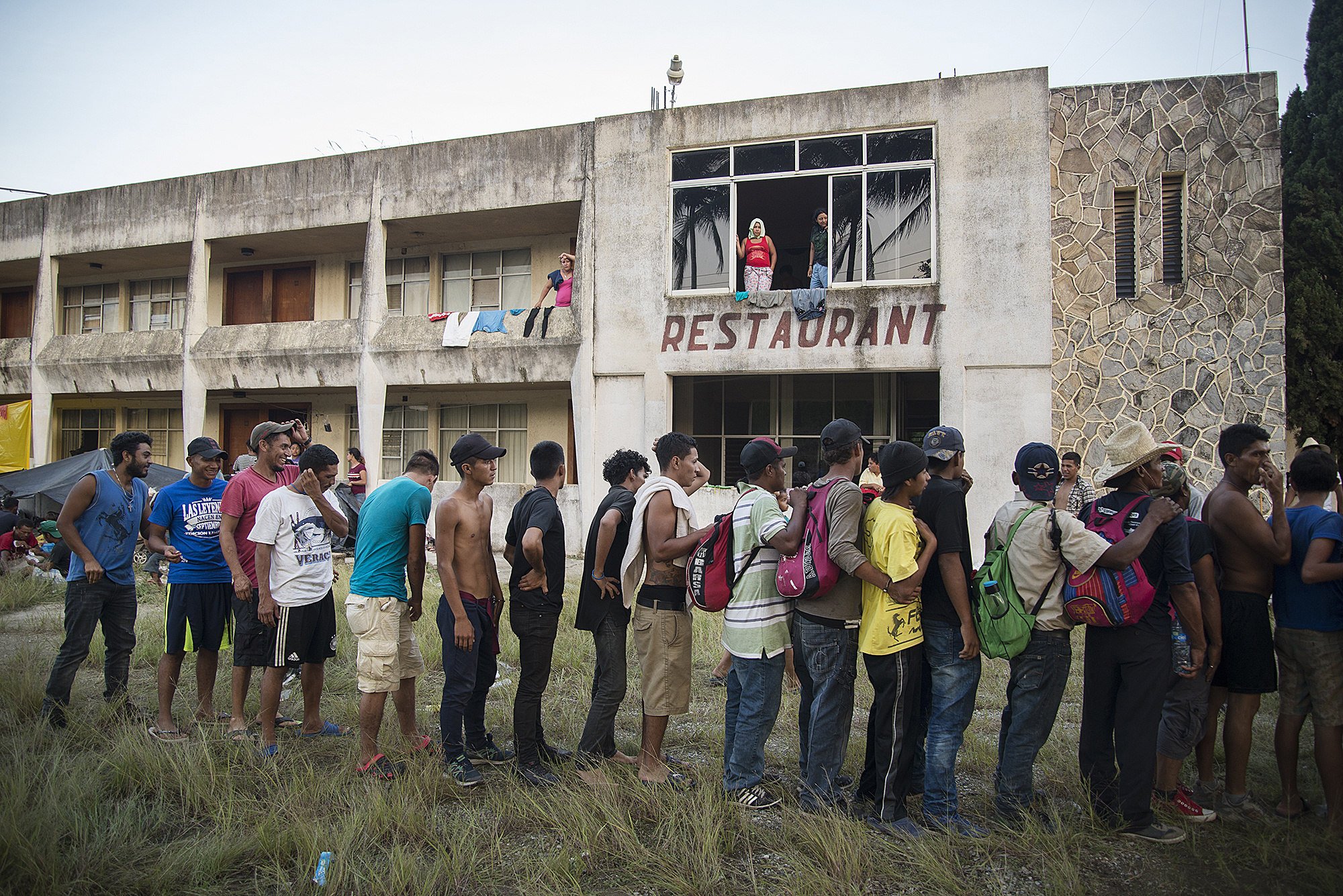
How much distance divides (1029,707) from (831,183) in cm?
1091

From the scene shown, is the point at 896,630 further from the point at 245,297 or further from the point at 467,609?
the point at 245,297

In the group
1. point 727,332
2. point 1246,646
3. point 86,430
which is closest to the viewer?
point 1246,646

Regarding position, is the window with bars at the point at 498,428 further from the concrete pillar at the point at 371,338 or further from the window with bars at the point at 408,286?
the window with bars at the point at 408,286

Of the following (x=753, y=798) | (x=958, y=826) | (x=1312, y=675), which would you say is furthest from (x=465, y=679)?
(x=1312, y=675)

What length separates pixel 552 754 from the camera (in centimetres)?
501

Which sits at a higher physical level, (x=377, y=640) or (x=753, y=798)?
(x=377, y=640)

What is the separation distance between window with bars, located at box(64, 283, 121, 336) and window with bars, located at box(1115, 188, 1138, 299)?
21.8m

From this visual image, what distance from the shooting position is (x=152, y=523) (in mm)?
5695

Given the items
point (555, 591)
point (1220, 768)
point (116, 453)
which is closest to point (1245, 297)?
point (1220, 768)

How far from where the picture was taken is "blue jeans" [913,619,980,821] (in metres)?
4.01

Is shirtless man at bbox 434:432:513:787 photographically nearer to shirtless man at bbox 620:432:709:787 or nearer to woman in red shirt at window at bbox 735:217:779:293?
shirtless man at bbox 620:432:709:787

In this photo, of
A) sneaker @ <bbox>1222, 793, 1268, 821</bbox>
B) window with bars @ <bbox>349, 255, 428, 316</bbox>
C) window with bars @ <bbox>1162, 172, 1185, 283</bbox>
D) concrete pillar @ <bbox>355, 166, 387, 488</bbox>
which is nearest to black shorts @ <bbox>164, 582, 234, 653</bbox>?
sneaker @ <bbox>1222, 793, 1268, 821</bbox>

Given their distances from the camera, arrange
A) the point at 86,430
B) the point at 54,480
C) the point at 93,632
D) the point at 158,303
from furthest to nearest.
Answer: the point at 86,430
the point at 158,303
the point at 54,480
the point at 93,632

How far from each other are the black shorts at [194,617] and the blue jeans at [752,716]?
3.52 m
